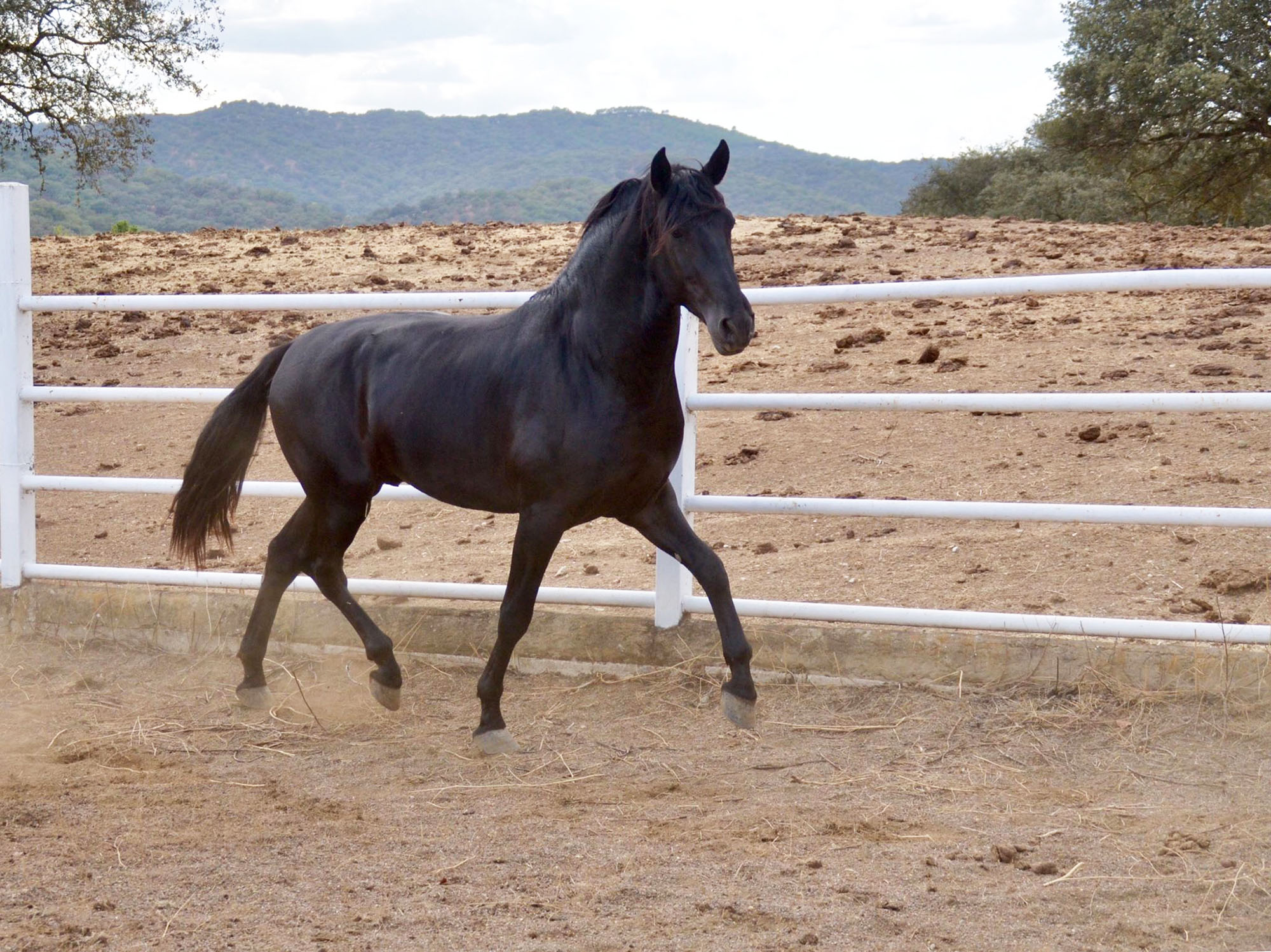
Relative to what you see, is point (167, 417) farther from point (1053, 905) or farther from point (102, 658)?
point (1053, 905)

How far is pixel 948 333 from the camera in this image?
30.4 feet

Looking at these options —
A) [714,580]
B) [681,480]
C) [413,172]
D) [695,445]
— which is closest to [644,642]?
[681,480]

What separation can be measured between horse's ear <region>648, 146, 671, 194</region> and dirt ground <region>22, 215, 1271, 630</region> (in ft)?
7.52

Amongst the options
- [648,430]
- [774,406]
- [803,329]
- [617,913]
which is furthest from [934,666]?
[803,329]

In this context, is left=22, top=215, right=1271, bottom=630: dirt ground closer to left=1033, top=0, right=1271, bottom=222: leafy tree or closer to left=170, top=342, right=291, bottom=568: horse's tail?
left=170, top=342, right=291, bottom=568: horse's tail

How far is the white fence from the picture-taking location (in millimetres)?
4047

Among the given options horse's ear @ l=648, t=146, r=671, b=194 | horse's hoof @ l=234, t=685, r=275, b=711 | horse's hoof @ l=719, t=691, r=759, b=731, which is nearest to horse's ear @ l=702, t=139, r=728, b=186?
horse's ear @ l=648, t=146, r=671, b=194

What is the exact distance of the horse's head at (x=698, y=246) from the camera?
132 inches

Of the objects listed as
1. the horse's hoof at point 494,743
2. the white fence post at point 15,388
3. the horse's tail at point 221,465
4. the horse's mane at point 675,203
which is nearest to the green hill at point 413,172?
the white fence post at point 15,388

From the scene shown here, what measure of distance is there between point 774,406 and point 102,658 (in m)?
2.99

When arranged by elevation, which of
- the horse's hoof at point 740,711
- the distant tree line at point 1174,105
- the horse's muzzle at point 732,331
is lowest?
the horse's hoof at point 740,711

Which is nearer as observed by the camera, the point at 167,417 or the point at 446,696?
the point at 446,696

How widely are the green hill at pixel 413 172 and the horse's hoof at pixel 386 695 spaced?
16700 mm

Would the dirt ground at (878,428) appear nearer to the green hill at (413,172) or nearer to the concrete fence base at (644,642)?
the concrete fence base at (644,642)
